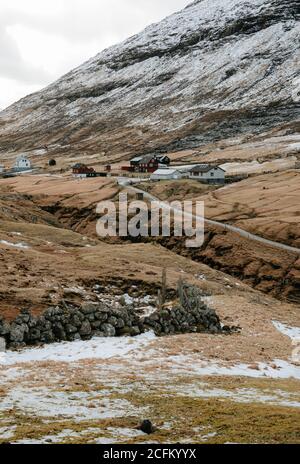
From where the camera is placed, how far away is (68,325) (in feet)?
83.7

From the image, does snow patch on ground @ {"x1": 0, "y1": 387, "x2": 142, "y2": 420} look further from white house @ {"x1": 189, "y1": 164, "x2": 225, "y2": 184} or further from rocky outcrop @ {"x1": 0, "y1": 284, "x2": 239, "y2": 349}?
white house @ {"x1": 189, "y1": 164, "x2": 225, "y2": 184}

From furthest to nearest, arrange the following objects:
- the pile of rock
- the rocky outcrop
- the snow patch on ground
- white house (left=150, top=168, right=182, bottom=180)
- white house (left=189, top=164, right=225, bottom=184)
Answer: white house (left=150, top=168, right=182, bottom=180)
white house (left=189, top=164, right=225, bottom=184)
the rocky outcrop
the pile of rock
the snow patch on ground

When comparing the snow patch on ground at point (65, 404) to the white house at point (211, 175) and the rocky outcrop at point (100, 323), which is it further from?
the white house at point (211, 175)

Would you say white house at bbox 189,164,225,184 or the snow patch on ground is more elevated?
white house at bbox 189,164,225,184

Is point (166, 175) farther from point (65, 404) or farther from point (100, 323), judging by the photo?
point (65, 404)

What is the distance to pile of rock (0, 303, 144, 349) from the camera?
24094 millimetres

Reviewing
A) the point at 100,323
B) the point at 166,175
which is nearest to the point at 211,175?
the point at 166,175

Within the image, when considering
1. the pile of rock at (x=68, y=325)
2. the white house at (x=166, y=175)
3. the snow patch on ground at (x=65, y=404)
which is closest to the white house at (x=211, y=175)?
the white house at (x=166, y=175)

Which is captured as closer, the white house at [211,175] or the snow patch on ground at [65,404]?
the snow patch on ground at [65,404]

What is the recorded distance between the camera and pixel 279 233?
83.2 m

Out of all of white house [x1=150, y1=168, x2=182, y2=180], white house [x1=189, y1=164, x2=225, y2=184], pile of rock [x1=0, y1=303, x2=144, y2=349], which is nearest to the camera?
pile of rock [x1=0, y1=303, x2=144, y2=349]

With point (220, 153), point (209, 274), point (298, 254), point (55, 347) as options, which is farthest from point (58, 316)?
point (220, 153)

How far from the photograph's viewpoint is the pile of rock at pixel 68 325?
949 inches

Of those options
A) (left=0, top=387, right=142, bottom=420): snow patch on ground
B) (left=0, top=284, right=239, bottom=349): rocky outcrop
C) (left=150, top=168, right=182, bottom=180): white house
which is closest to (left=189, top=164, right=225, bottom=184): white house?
(left=150, top=168, right=182, bottom=180): white house
